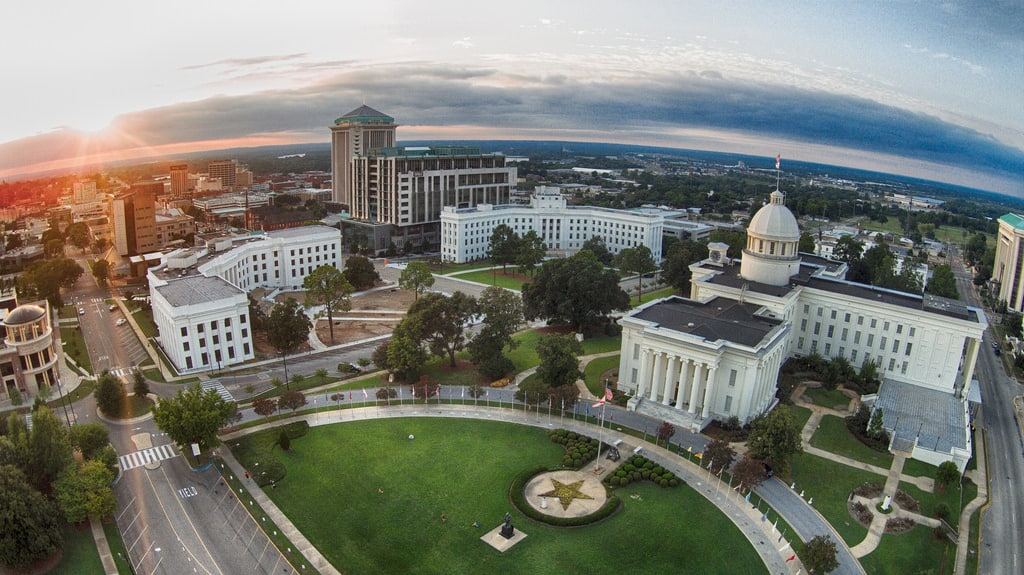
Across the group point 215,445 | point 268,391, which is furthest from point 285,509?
point 268,391

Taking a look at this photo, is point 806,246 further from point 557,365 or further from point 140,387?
point 140,387

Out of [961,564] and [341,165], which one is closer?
[961,564]

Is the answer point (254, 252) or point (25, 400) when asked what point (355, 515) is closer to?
point (25, 400)

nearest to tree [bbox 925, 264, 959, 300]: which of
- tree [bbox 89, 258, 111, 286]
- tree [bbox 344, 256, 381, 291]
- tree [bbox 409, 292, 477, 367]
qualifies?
tree [bbox 409, 292, 477, 367]

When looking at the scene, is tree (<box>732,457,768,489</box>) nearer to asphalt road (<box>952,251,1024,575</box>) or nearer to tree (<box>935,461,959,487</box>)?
tree (<box>935,461,959,487</box>)

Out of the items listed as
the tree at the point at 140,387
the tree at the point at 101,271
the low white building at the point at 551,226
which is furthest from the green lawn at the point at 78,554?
the low white building at the point at 551,226

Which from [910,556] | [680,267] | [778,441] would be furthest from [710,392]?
[680,267]
